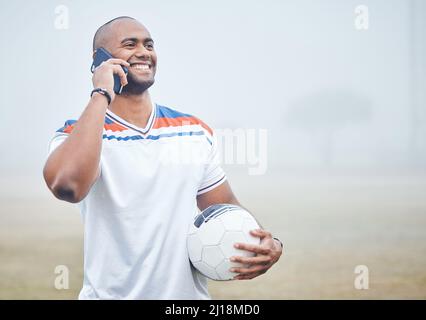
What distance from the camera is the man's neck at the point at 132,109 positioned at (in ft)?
7.09

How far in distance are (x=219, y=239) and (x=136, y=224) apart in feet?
1.05

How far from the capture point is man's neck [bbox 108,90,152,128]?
2162mm

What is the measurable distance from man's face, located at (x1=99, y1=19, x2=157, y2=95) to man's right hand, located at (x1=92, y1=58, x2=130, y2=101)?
0.18ft

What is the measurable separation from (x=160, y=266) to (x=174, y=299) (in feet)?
0.47

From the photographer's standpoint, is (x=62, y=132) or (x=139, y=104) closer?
(x=62, y=132)

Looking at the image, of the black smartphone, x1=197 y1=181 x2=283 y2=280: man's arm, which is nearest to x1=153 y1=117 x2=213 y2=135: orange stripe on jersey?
the black smartphone

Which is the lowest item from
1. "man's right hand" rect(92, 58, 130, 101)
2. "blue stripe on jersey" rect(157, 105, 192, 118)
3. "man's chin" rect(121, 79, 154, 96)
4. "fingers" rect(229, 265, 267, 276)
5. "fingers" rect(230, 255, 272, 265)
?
"fingers" rect(229, 265, 267, 276)

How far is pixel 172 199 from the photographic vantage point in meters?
2.02

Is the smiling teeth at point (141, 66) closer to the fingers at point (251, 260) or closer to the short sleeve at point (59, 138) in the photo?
the short sleeve at point (59, 138)

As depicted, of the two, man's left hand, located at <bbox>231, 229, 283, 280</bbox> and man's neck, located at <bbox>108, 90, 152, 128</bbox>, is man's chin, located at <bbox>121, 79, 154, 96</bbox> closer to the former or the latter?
man's neck, located at <bbox>108, 90, 152, 128</bbox>
